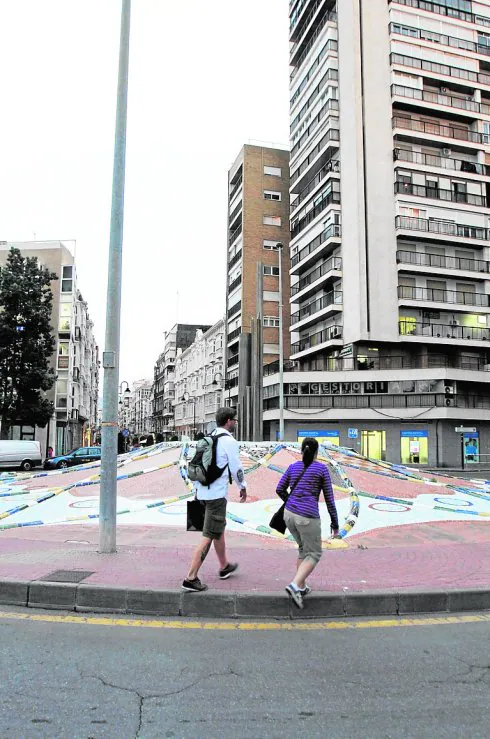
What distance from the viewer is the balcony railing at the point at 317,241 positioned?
4134cm

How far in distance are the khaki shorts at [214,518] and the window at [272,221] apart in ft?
169

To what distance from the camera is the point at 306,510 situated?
5316 millimetres

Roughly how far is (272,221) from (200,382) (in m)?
27.7

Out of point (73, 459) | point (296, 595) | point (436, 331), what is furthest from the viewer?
point (436, 331)

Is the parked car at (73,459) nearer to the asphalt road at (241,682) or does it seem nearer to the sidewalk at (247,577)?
the sidewalk at (247,577)

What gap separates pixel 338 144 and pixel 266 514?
3840cm

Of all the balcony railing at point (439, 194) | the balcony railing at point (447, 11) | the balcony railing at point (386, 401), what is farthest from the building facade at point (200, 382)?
the balcony railing at point (447, 11)

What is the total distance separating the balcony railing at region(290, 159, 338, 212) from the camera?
42656 mm

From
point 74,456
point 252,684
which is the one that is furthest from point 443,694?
point 74,456

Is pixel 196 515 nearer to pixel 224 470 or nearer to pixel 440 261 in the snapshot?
pixel 224 470

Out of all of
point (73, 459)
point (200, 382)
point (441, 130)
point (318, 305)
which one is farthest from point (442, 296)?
point (200, 382)

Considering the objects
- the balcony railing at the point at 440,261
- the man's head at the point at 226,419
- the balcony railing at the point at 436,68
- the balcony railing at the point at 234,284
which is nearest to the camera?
the man's head at the point at 226,419

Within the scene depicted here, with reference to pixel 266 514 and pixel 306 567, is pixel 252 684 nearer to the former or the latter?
pixel 306 567

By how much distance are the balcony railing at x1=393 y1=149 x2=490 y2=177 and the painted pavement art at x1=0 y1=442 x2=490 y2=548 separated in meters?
31.1
